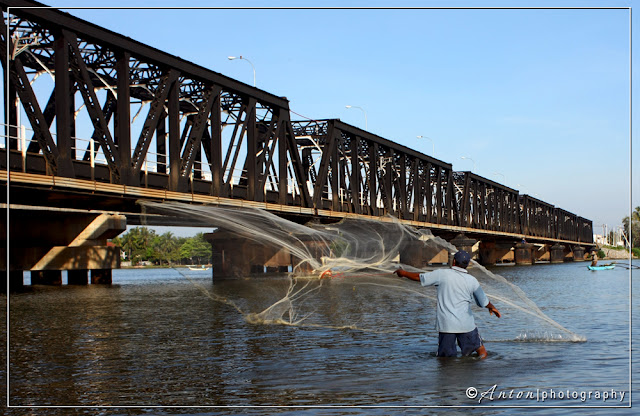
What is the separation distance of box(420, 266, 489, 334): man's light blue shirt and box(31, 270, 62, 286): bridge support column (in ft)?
138

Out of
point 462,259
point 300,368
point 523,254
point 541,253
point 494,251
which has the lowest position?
point 541,253

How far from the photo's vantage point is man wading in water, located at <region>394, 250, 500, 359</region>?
1438 cm

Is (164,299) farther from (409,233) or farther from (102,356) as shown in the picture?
(102,356)

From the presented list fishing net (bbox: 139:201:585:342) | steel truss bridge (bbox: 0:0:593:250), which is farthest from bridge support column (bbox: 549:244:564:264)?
fishing net (bbox: 139:201:585:342)

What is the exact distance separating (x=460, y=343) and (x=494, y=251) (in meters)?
147

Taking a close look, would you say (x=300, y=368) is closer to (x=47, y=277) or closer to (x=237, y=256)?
(x=47, y=277)

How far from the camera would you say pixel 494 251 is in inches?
6225

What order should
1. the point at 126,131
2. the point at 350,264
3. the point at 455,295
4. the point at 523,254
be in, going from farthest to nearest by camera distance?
1. the point at 523,254
2. the point at 126,131
3. the point at 350,264
4. the point at 455,295

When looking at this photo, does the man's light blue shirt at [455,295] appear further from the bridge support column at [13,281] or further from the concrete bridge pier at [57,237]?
the bridge support column at [13,281]

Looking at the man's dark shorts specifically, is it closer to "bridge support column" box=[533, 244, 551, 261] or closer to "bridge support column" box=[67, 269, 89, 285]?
"bridge support column" box=[67, 269, 89, 285]

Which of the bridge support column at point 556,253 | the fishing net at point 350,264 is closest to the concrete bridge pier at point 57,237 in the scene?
the fishing net at point 350,264

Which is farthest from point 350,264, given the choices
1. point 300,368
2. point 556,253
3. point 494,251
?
point 556,253

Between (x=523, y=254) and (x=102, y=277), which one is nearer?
(x=102, y=277)

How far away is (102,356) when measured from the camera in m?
17.4
